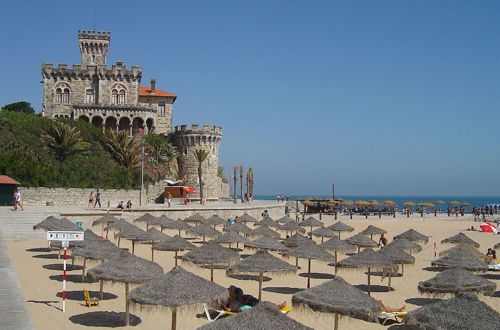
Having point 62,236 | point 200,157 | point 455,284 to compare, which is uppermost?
point 200,157

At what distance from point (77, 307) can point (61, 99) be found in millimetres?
44541

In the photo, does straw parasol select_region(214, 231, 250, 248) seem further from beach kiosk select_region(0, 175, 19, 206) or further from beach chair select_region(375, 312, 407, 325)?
beach kiosk select_region(0, 175, 19, 206)

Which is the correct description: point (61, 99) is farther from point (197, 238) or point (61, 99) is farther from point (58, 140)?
point (197, 238)

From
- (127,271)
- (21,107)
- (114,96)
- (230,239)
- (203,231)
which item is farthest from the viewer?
(21,107)

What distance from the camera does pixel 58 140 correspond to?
4222 cm

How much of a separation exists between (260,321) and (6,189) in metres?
30.1

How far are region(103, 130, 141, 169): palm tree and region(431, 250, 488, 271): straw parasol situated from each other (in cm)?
3221

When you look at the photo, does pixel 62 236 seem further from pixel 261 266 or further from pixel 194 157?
pixel 194 157

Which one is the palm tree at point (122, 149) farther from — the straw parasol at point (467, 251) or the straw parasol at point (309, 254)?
the straw parasol at point (309, 254)

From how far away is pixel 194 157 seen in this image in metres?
53.4

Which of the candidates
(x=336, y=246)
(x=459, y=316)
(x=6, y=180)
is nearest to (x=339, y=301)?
(x=459, y=316)

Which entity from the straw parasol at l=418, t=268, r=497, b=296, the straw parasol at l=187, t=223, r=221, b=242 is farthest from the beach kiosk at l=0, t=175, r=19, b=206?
the straw parasol at l=418, t=268, r=497, b=296

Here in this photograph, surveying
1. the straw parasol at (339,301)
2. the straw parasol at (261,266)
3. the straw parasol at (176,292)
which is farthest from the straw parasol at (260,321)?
the straw parasol at (261,266)

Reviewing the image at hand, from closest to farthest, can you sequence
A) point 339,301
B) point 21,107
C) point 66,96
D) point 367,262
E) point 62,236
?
point 339,301 < point 62,236 < point 367,262 < point 66,96 < point 21,107
